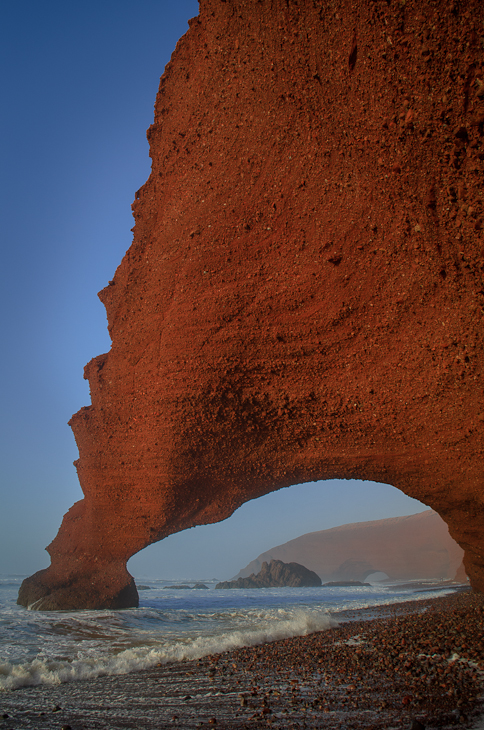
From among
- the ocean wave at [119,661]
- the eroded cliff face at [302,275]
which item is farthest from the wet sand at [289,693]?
the eroded cliff face at [302,275]

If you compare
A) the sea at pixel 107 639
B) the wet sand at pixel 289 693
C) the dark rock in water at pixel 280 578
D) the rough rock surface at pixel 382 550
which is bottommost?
the rough rock surface at pixel 382 550

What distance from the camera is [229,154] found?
6.33 m

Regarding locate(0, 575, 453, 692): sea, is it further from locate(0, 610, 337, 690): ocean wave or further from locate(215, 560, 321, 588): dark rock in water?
locate(215, 560, 321, 588): dark rock in water

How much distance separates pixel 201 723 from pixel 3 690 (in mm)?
2438

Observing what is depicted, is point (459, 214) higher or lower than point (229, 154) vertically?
lower

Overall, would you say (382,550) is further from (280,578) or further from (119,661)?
(119,661)

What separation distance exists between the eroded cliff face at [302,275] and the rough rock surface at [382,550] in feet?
220

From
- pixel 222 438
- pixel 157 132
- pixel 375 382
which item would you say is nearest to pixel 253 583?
pixel 222 438

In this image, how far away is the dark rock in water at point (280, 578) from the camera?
121ft

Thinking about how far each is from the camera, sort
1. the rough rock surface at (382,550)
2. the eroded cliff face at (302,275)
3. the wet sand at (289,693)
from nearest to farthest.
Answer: the wet sand at (289,693), the eroded cliff face at (302,275), the rough rock surface at (382,550)

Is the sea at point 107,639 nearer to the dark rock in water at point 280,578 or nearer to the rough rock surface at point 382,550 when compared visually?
the dark rock in water at point 280,578

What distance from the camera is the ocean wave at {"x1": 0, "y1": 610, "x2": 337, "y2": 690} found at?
388cm

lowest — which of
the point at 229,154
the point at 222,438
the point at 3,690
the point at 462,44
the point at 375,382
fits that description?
the point at 3,690

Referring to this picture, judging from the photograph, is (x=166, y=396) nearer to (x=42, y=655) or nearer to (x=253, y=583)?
(x=42, y=655)
